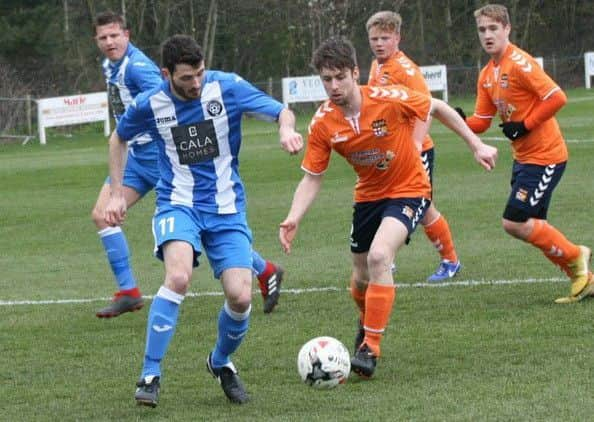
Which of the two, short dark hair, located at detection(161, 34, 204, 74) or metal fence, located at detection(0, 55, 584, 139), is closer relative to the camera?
short dark hair, located at detection(161, 34, 204, 74)

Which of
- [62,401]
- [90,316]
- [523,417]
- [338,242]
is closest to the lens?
[523,417]

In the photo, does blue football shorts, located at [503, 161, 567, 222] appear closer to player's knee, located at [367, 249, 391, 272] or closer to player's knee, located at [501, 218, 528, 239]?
player's knee, located at [501, 218, 528, 239]

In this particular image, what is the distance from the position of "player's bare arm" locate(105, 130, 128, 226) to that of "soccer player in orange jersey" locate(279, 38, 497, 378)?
85 cm

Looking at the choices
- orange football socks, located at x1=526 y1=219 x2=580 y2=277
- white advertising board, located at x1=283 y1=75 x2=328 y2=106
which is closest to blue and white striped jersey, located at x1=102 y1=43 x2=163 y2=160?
orange football socks, located at x1=526 y1=219 x2=580 y2=277

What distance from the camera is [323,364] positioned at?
6.44 metres

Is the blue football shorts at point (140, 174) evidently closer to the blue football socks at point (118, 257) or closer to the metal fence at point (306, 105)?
the blue football socks at point (118, 257)

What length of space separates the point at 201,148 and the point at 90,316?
2835mm

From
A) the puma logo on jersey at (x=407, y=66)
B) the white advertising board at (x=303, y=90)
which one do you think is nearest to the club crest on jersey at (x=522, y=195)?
the puma logo on jersey at (x=407, y=66)

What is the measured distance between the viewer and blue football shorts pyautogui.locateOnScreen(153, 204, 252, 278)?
650 cm

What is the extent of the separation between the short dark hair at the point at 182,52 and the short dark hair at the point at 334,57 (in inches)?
26.5

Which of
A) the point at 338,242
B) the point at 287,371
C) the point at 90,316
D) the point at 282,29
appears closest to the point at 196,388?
the point at 287,371

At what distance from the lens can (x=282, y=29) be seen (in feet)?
167

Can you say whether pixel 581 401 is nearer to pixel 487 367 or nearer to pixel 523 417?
pixel 523 417

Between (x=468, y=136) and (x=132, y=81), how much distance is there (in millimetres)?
3168
